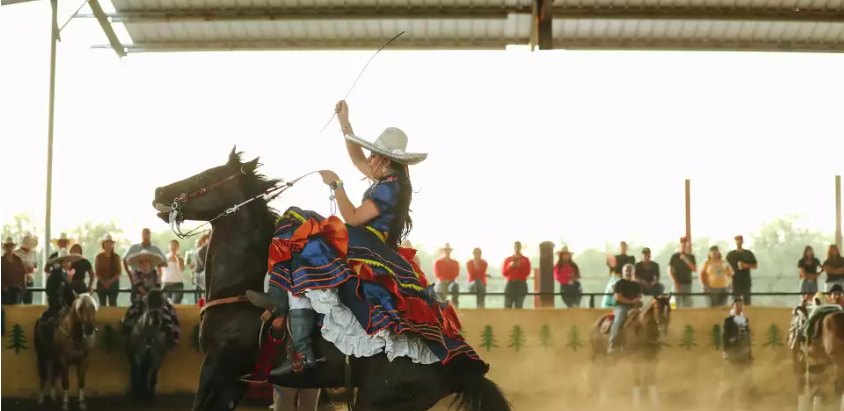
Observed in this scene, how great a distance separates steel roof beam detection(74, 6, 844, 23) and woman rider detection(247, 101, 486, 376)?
262 inches

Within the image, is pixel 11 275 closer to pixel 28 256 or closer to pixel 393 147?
pixel 28 256

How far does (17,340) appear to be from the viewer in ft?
32.9

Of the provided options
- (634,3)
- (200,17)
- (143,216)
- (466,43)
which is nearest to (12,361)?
(143,216)

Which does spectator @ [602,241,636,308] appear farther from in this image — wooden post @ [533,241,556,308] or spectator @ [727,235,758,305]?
spectator @ [727,235,758,305]

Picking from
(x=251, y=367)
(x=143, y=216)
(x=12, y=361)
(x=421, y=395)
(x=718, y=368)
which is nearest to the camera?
(x=421, y=395)

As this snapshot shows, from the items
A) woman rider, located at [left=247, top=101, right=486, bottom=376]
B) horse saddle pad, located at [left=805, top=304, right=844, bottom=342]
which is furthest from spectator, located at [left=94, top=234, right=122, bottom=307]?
horse saddle pad, located at [left=805, top=304, right=844, bottom=342]

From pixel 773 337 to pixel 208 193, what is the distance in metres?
7.86

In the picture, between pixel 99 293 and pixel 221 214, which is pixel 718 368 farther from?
pixel 221 214

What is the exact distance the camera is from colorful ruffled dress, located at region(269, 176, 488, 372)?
4289mm

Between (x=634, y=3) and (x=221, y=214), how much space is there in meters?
7.43

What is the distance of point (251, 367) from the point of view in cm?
467

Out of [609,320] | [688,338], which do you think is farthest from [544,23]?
[688,338]

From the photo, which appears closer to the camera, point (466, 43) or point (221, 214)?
point (221, 214)

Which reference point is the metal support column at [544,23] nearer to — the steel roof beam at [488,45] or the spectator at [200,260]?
the steel roof beam at [488,45]
